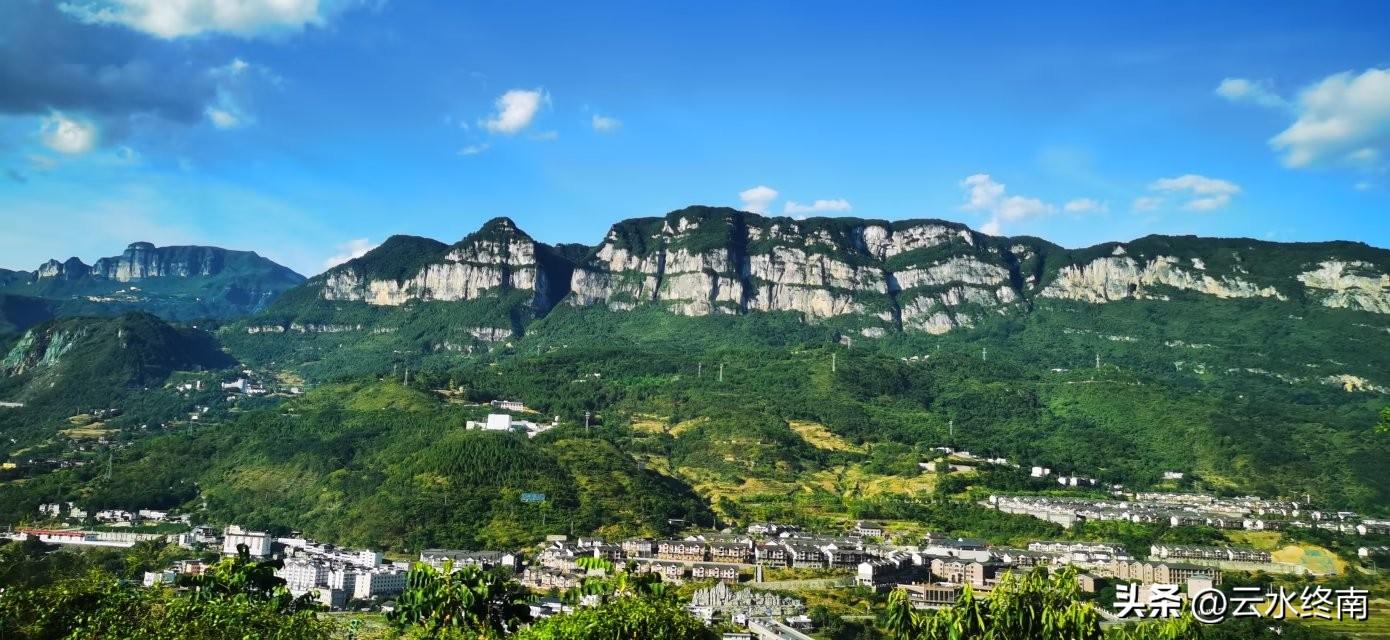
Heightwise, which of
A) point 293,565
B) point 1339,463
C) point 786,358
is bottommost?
point 293,565

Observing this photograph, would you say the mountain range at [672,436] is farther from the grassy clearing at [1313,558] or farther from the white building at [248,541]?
the grassy clearing at [1313,558]

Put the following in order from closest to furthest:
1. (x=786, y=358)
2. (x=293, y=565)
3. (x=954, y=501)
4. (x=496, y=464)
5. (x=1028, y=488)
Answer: (x=293, y=565)
(x=496, y=464)
(x=954, y=501)
(x=1028, y=488)
(x=786, y=358)

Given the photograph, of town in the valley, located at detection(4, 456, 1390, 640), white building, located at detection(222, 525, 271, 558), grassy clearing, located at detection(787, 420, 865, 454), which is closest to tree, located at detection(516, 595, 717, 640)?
town in the valley, located at detection(4, 456, 1390, 640)

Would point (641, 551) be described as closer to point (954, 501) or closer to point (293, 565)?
point (293, 565)

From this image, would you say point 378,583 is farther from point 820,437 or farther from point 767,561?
point 820,437

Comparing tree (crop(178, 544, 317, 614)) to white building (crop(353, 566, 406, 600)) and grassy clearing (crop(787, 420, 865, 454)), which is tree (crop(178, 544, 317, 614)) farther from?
grassy clearing (crop(787, 420, 865, 454))

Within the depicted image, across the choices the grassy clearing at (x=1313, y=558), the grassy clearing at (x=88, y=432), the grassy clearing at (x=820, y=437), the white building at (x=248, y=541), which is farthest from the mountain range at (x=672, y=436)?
the grassy clearing at (x=1313, y=558)

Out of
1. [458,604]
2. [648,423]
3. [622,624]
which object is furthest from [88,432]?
[622,624]

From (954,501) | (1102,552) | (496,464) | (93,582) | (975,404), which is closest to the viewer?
(93,582)

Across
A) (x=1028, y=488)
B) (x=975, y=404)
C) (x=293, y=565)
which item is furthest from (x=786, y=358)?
(x=293, y=565)
